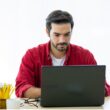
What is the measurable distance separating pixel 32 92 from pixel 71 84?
387 millimetres

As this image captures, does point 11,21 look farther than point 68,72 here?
Yes

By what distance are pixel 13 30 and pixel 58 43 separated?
798 millimetres

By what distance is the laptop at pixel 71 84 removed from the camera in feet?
5.49

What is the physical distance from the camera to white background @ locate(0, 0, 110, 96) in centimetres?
282

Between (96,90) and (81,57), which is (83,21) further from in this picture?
(96,90)

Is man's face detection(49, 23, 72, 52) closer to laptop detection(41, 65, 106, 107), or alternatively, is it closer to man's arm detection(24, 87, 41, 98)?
man's arm detection(24, 87, 41, 98)

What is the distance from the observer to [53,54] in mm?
2309

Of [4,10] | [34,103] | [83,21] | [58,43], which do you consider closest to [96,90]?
[34,103]

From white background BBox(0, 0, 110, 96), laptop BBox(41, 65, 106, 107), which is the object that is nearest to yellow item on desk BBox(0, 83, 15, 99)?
laptop BBox(41, 65, 106, 107)

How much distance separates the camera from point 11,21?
9.27 ft

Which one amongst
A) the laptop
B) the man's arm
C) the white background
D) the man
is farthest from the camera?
the white background

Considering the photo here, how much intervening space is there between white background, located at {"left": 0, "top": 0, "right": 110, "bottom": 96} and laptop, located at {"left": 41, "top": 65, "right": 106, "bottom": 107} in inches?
47.5

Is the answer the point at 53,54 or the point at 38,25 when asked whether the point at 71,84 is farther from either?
the point at 38,25

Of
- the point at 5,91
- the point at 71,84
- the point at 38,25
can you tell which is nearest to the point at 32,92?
the point at 5,91
